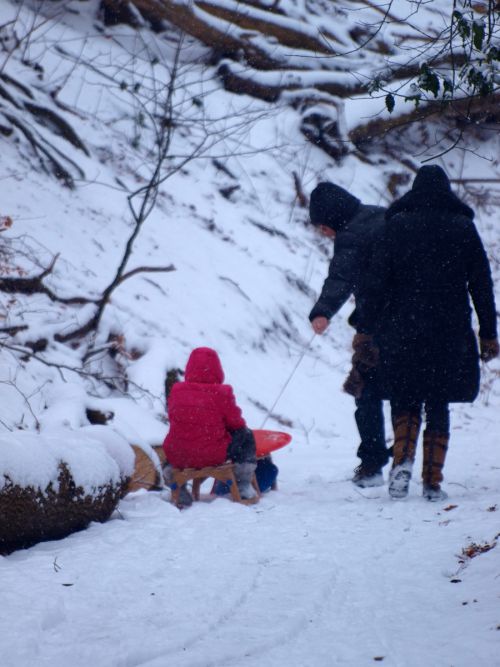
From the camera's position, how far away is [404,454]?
4289 millimetres

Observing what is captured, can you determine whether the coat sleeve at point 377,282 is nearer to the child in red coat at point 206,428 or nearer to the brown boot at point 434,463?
the brown boot at point 434,463

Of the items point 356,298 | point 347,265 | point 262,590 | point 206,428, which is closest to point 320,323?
point 356,298

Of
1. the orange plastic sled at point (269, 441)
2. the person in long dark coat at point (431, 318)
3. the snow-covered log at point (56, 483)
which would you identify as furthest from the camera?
the orange plastic sled at point (269, 441)

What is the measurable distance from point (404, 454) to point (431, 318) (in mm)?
875

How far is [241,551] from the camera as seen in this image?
3182mm

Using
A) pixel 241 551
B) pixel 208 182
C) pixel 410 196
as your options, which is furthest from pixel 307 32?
pixel 241 551

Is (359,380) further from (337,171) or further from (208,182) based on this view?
(337,171)

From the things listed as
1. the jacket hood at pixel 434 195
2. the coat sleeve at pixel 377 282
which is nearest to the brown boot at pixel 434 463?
the coat sleeve at pixel 377 282

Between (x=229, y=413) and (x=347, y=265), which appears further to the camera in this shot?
(x=347, y=265)

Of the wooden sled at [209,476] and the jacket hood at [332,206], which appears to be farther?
the jacket hood at [332,206]

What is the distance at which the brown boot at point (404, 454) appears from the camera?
4297 millimetres

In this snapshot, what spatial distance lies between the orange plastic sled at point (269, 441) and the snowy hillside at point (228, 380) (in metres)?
0.37

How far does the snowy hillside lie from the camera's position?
2215 mm

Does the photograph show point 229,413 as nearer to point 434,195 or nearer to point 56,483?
point 56,483
